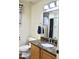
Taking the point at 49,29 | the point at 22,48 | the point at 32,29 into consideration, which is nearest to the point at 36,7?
the point at 32,29

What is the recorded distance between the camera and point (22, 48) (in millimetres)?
3686

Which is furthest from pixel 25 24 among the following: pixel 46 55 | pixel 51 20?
pixel 46 55

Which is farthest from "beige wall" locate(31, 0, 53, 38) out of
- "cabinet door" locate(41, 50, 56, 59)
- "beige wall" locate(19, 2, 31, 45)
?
"cabinet door" locate(41, 50, 56, 59)

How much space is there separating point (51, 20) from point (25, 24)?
1.46 meters

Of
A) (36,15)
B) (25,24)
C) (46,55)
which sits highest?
(36,15)

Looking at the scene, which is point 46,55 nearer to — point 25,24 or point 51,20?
point 51,20

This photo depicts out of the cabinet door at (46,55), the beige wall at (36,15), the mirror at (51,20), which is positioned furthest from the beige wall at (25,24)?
the cabinet door at (46,55)

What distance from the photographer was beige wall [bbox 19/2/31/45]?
4.16 m

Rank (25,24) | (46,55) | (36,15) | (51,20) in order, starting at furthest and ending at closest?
(25,24) < (36,15) < (51,20) < (46,55)

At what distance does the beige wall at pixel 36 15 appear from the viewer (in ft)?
11.7

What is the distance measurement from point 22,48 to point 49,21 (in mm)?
1287

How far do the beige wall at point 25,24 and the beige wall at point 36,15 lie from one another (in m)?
0.16

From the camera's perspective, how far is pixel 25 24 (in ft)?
13.9
